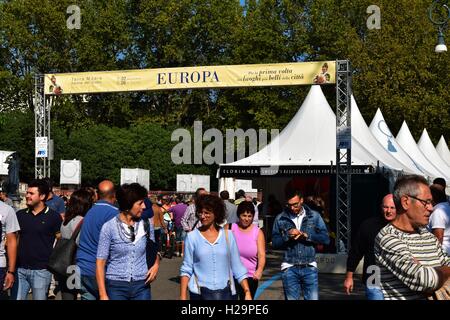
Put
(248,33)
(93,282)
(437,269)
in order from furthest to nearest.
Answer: (248,33)
(93,282)
(437,269)

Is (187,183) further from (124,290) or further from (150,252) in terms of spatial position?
(124,290)

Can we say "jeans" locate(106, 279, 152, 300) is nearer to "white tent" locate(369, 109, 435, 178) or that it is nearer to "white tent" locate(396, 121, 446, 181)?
"white tent" locate(369, 109, 435, 178)

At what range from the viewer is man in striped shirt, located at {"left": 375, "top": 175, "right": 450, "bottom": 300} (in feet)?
14.3

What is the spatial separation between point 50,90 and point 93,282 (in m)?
16.6

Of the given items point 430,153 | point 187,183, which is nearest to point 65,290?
point 430,153

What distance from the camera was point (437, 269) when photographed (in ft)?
14.4

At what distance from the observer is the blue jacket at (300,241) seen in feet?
27.9

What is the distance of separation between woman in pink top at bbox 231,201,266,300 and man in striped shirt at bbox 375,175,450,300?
12.9 ft

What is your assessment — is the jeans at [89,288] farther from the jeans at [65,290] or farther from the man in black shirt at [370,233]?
the man in black shirt at [370,233]

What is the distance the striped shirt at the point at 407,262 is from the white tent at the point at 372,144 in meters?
16.6

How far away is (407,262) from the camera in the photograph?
436 centimetres
